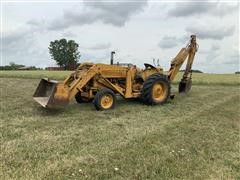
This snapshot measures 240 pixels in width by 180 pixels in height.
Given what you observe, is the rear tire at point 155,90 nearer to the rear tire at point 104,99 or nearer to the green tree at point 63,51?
the rear tire at point 104,99

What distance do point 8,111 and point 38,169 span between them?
4.66 m

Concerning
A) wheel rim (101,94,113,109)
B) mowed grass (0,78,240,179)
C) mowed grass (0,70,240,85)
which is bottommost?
mowed grass (0,78,240,179)

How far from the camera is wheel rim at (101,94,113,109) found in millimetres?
9719

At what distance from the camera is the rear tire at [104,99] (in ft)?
31.4

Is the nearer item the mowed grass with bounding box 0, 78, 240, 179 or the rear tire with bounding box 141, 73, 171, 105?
the mowed grass with bounding box 0, 78, 240, 179

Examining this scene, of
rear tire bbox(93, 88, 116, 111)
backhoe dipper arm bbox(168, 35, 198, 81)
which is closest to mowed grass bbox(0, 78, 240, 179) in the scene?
rear tire bbox(93, 88, 116, 111)

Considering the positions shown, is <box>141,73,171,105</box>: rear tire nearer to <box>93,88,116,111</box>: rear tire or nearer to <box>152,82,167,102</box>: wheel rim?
<box>152,82,167,102</box>: wheel rim

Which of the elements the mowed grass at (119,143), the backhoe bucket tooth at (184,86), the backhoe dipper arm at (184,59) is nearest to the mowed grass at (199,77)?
the backhoe bucket tooth at (184,86)

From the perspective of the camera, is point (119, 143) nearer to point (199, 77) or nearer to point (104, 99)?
point (104, 99)

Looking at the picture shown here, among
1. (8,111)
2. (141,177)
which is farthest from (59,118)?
(141,177)

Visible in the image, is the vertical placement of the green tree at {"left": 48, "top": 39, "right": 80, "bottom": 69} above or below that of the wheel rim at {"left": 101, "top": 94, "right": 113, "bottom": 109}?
above

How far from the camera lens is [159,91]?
11.2 meters

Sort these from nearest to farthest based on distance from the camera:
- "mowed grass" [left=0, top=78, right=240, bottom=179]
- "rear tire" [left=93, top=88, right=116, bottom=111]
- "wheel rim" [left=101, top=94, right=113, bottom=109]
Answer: "mowed grass" [left=0, top=78, right=240, bottom=179] < "rear tire" [left=93, top=88, right=116, bottom=111] < "wheel rim" [left=101, top=94, right=113, bottom=109]

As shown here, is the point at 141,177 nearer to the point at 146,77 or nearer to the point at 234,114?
the point at 234,114
